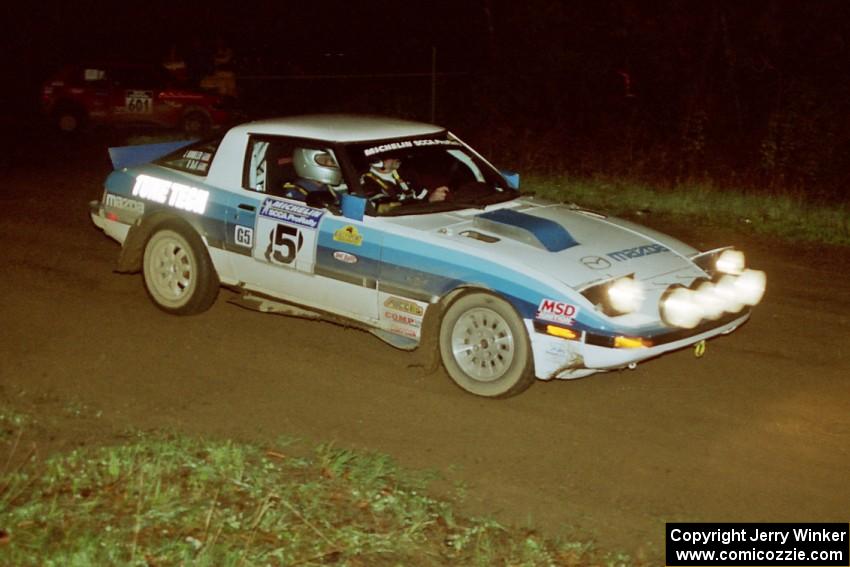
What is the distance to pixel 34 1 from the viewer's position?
122 feet

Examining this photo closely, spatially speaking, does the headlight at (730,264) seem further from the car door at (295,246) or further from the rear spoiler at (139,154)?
the rear spoiler at (139,154)

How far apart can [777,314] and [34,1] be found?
3324cm

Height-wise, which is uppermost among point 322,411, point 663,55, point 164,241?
point 663,55

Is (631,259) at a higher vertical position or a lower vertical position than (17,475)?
higher

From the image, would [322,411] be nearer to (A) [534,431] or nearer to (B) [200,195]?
(A) [534,431]

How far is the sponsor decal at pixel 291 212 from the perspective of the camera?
784cm

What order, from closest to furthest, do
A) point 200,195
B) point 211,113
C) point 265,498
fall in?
point 265,498
point 200,195
point 211,113

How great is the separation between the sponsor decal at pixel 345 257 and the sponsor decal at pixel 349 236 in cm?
7

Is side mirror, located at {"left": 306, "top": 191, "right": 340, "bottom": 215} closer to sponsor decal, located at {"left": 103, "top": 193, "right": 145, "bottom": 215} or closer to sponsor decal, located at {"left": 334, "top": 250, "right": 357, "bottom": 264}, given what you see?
sponsor decal, located at {"left": 334, "top": 250, "right": 357, "bottom": 264}

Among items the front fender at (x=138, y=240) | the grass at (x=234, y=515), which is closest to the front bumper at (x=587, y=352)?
the grass at (x=234, y=515)

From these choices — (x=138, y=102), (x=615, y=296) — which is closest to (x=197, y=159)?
(x=615, y=296)

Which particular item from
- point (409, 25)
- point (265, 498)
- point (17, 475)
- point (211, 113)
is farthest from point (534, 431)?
point (409, 25)

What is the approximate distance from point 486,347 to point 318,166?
208cm

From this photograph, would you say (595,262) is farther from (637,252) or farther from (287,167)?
(287,167)
